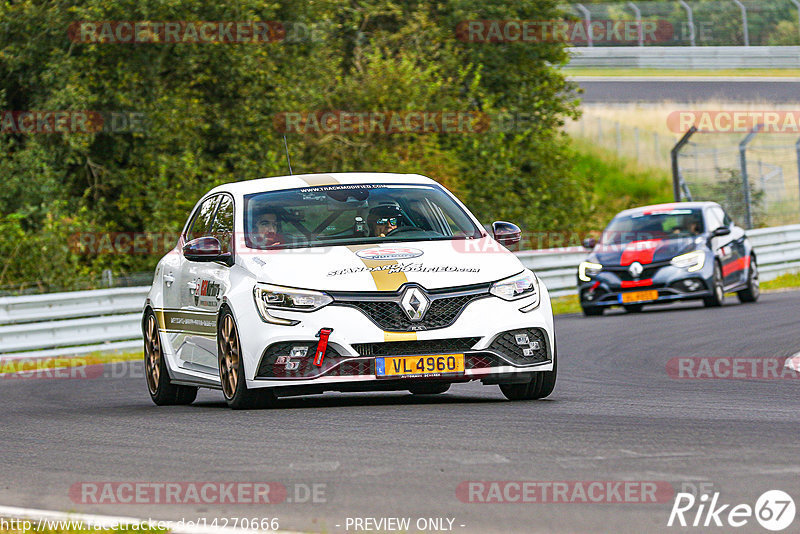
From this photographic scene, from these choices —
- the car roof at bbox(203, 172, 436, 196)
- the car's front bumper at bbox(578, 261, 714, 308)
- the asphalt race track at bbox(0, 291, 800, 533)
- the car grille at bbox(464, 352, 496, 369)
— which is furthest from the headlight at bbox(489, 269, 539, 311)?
the car's front bumper at bbox(578, 261, 714, 308)

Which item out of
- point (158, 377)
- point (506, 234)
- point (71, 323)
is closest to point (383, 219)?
point (506, 234)

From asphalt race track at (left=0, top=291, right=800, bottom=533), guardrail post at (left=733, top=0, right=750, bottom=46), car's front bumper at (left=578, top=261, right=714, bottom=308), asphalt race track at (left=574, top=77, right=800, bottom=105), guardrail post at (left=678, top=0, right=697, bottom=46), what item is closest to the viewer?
asphalt race track at (left=0, top=291, right=800, bottom=533)

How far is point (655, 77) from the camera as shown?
163 feet

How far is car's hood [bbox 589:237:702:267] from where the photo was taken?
67.7ft

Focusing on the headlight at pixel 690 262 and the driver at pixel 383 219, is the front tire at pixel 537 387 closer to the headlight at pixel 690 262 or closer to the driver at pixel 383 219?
the driver at pixel 383 219

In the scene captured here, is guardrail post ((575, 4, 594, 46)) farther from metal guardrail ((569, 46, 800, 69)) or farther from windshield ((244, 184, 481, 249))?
windshield ((244, 184, 481, 249))

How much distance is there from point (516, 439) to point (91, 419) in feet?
11.7

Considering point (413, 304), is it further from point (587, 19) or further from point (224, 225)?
point (587, 19)

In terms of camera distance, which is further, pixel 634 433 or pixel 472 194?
pixel 472 194

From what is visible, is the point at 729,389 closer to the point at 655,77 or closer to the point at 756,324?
the point at 756,324

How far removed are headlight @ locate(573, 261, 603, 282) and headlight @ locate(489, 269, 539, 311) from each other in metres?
11.6

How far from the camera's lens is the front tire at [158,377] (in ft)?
36.7

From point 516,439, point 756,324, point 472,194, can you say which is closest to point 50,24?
point 472,194

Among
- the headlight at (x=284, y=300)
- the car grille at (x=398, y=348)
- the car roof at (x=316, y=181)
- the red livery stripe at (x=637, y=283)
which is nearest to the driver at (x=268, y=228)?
the car roof at (x=316, y=181)
